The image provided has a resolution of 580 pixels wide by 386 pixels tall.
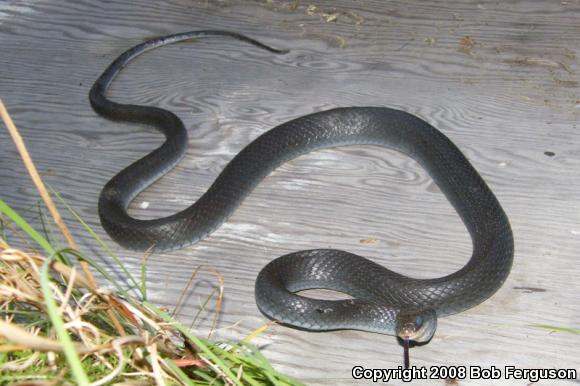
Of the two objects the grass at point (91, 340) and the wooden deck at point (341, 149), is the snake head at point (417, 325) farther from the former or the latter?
the grass at point (91, 340)

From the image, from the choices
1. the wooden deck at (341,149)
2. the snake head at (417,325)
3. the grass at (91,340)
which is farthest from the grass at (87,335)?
the wooden deck at (341,149)

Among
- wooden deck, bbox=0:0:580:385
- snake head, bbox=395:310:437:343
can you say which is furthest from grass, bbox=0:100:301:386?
wooden deck, bbox=0:0:580:385

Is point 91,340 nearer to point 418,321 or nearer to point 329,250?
point 418,321

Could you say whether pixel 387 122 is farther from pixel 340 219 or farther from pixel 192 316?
pixel 192 316

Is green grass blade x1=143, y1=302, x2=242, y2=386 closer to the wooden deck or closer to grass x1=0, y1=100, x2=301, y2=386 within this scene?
grass x1=0, y1=100, x2=301, y2=386

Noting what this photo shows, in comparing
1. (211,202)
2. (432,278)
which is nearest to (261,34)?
(211,202)

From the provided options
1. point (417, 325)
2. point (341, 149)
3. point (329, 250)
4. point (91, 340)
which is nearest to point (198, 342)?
point (91, 340)

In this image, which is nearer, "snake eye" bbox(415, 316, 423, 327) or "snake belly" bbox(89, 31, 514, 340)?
"snake eye" bbox(415, 316, 423, 327)
